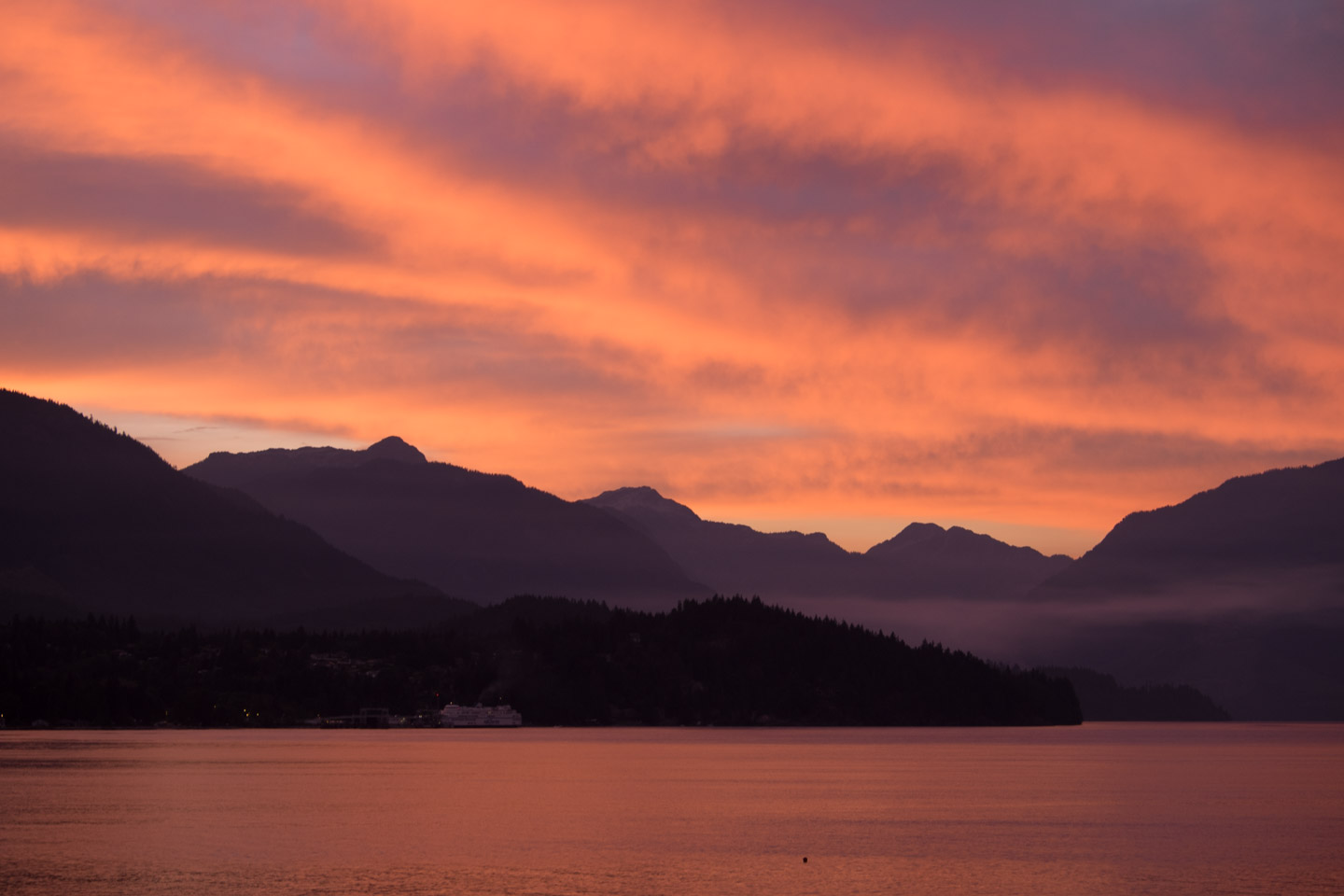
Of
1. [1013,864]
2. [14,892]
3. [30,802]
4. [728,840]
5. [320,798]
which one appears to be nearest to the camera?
[14,892]

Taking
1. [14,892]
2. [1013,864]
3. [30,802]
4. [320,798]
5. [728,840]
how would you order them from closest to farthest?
[14,892], [1013,864], [728,840], [30,802], [320,798]

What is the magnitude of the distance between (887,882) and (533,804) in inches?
3141

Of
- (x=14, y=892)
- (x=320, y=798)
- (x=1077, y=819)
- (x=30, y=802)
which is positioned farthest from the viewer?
(x=320, y=798)

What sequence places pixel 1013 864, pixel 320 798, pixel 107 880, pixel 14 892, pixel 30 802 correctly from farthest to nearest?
1. pixel 320 798
2. pixel 30 802
3. pixel 1013 864
4. pixel 107 880
5. pixel 14 892

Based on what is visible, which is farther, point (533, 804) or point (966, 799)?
point (966, 799)

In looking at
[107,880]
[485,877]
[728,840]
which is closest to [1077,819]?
[728,840]

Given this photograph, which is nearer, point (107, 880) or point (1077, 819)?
point (107, 880)

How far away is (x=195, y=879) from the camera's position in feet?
373

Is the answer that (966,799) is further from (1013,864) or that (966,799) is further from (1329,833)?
(1013,864)

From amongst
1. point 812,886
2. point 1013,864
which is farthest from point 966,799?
point 812,886

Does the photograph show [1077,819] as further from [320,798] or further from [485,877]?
[320,798]

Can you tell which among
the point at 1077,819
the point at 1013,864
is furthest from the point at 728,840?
the point at 1077,819

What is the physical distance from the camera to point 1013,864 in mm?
125500

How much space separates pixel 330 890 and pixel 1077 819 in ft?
299
